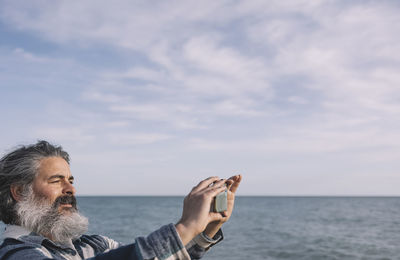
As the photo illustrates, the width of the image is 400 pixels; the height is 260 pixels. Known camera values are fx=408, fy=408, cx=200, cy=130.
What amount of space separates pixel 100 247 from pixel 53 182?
58cm

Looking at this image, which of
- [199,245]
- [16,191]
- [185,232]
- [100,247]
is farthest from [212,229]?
[16,191]

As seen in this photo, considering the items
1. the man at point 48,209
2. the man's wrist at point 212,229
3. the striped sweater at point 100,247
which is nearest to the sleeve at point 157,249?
the striped sweater at point 100,247

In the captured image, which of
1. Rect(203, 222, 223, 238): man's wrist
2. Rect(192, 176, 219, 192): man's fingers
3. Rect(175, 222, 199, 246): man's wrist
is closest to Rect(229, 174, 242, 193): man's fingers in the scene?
Rect(203, 222, 223, 238): man's wrist

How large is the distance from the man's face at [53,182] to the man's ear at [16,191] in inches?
4.1

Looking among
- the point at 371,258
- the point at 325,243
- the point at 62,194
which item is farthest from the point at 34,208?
the point at 325,243

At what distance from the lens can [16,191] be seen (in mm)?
2701

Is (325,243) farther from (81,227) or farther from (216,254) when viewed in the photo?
(81,227)

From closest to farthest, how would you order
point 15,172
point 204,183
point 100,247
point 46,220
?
point 204,183 < point 46,220 < point 15,172 < point 100,247

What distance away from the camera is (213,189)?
185cm

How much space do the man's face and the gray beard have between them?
0.11 ft

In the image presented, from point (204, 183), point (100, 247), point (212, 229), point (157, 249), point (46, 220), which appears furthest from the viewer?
point (100, 247)

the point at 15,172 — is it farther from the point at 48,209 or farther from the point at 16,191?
the point at 48,209

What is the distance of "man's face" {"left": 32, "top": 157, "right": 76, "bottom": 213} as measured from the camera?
2.65 metres

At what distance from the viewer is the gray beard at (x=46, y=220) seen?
2.52 meters
